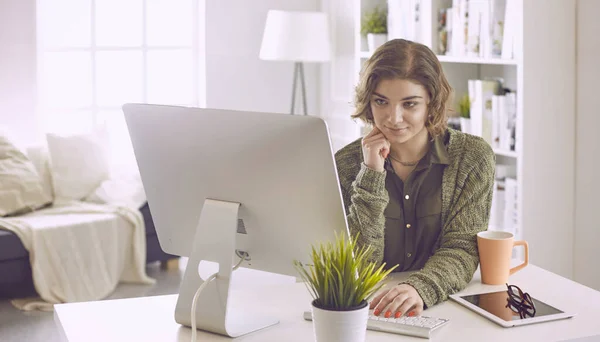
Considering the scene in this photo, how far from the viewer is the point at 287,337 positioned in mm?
1579

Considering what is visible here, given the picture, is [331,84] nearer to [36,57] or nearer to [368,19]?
[368,19]

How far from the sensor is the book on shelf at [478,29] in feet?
11.6

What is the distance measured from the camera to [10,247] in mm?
4043

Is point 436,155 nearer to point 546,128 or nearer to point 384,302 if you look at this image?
point 384,302

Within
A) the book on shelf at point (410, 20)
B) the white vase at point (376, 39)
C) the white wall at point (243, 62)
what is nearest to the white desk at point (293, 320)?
the book on shelf at point (410, 20)

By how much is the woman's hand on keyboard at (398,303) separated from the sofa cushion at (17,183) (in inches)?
123

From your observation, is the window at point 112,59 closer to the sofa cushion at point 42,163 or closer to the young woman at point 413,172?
the sofa cushion at point 42,163

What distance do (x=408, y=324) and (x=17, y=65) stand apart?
3965 mm

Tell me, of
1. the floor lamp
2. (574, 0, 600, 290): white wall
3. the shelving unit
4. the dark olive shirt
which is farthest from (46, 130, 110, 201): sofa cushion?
the dark olive shirt

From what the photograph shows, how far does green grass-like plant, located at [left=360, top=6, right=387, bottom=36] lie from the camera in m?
4.89

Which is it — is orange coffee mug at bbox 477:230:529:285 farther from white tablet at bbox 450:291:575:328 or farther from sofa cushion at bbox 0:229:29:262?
sofa cushion at bbox 0:229:29:262

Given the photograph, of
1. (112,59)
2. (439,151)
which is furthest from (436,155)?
(112,59)

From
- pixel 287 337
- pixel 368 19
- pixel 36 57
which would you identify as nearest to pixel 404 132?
pixel 287 337

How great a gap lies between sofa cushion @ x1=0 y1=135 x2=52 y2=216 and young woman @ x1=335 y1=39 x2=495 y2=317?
276 centimetres
